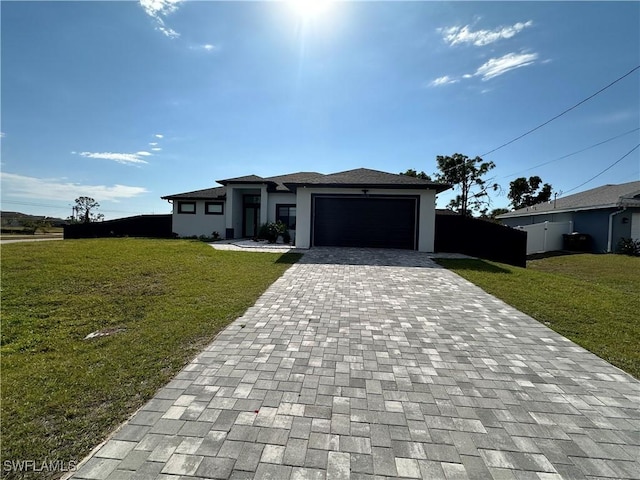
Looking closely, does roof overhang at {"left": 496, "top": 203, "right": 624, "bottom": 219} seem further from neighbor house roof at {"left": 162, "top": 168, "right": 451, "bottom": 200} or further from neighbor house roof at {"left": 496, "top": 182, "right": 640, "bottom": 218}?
neighbor house roof at {"left": 162, "top": 168, "right": 451, "bottom": 200}

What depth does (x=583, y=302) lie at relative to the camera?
227 inches

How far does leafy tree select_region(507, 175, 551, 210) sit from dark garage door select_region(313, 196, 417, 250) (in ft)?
120

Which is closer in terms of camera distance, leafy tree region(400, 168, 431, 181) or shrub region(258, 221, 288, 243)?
shrub region(258, 221, 288, 243)

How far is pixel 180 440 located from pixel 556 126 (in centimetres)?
1794

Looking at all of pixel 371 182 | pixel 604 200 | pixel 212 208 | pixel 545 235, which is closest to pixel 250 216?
pixel 212 208

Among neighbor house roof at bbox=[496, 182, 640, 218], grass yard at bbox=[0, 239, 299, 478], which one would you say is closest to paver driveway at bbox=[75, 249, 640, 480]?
grass yard at bbox=[0, 239, 299, 478]

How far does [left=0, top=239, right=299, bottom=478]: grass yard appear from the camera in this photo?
212 cm

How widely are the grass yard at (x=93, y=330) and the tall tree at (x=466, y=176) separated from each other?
2742 centimetres

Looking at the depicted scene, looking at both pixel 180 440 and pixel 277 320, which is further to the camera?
pixel 277 320

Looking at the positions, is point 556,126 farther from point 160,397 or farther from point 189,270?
point 160,397

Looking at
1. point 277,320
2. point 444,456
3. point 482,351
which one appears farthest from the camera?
point 277,320

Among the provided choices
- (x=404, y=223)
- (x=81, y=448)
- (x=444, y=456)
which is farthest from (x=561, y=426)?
(x=404, y=223)

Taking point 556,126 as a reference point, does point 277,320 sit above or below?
below

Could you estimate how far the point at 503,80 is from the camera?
10.9 metres
